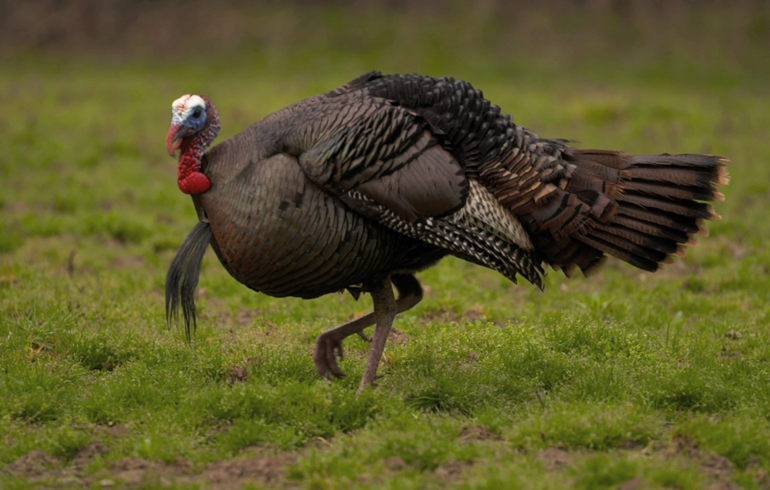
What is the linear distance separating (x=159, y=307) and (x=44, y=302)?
2.74 ft

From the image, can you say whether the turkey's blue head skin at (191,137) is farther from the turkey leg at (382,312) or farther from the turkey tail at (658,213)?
the turkey tail at (658,213)

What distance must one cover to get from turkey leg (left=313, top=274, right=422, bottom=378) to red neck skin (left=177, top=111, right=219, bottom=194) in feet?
3.96

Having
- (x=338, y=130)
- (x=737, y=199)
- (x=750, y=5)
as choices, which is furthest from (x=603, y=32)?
(x=338, y=130)

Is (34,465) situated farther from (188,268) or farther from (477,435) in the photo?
(477,435)

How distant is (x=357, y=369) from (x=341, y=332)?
0.86ft

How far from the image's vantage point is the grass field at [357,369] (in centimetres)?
405

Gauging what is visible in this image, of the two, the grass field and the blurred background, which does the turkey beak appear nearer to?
the grass field

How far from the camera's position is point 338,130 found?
15.6ft

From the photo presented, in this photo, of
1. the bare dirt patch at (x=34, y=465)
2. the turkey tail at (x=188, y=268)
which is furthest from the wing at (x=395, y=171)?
the bare dirt patch at (x=34, y=465)

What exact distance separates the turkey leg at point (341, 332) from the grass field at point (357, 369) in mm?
128

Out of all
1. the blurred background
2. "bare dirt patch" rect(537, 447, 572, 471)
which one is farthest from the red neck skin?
the blurred background

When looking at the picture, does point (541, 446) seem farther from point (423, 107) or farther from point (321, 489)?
point (423, 107)

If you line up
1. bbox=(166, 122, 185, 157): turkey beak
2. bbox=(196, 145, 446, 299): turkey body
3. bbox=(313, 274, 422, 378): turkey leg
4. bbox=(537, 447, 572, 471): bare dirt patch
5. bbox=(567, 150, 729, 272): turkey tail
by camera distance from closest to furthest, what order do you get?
bbox=(537, 447, 572, 471): bare dirt patch, bbox=(196, 145, 446, 299): turkey body, bbox=(166, 122, 185, 157): turkey beak, bbox=(567, 150, 729, 272): turkey tail, bbox=(313, 274, 422, 378): turkey leg

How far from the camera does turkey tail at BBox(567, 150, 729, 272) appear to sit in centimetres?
501
